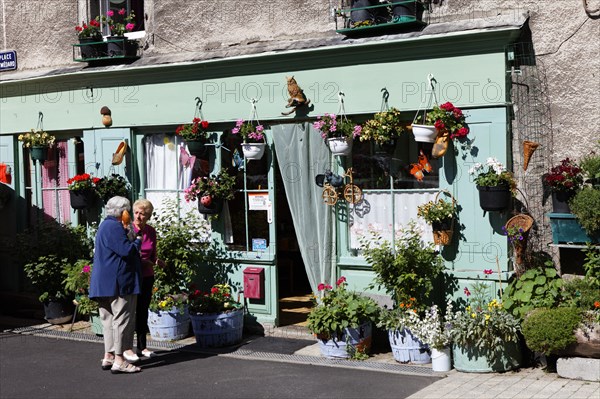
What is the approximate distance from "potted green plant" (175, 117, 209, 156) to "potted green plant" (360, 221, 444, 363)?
2770 mm

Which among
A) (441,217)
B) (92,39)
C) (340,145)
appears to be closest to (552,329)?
(441,217)

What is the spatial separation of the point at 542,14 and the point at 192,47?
4.53m

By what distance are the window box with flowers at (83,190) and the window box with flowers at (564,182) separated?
241 inches

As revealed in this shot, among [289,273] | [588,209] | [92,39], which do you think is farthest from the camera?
[289,273]

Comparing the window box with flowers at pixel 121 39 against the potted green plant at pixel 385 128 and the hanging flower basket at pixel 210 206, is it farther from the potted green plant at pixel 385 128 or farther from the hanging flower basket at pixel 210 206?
the potted green plant at pixel 385 128

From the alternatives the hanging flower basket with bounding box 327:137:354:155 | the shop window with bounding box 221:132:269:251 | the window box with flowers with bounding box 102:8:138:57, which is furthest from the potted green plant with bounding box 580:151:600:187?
the window box with flowers with bounding box 102:8:138:57

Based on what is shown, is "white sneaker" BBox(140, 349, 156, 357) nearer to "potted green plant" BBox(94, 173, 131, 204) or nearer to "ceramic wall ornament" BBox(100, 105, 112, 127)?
"potted green plant" BBox(94, 173, 131, 204)

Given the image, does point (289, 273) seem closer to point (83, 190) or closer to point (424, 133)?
point (83, 190)

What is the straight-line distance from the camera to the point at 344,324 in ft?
29.1

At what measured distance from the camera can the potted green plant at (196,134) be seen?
1054 cm

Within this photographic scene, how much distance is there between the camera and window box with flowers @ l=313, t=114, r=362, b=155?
31.1 feet

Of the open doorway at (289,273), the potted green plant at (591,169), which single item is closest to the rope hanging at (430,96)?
the potted green plant at (591,169)

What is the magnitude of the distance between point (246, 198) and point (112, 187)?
6.49 ft

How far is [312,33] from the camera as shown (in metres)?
10.0
